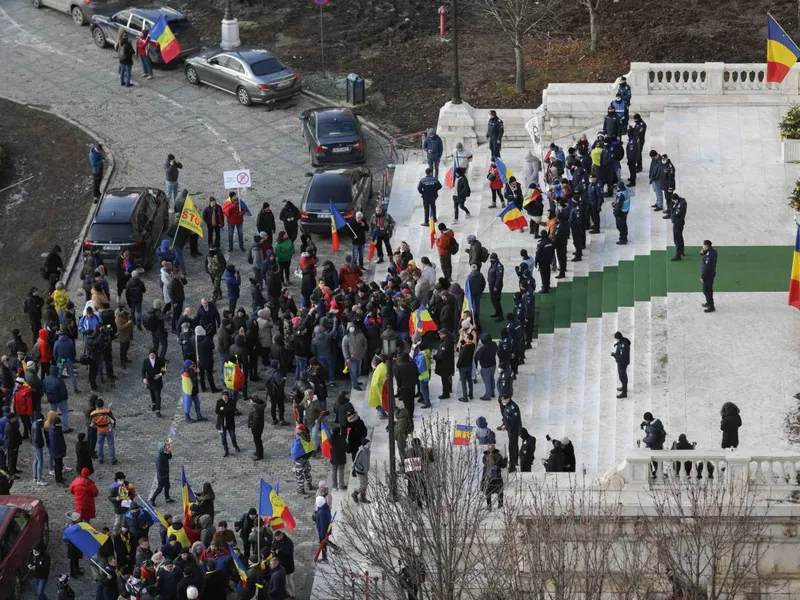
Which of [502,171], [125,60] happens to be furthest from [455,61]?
[125,60]

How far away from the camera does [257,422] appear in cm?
3231

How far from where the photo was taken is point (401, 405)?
111 feet

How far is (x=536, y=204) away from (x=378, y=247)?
351cm

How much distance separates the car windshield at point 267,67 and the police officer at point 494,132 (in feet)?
23.6

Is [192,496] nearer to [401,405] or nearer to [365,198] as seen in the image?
[401,405]

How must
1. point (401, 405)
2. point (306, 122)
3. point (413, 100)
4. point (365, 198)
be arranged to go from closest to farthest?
point (401, 405)
point (365, 198)
point (306, 122)
point (413, 100)

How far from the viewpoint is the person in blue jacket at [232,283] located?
37.1 m

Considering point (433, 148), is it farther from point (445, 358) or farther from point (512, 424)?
point (512, 424)

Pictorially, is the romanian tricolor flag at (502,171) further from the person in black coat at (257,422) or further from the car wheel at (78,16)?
the car wheel at (78,16)

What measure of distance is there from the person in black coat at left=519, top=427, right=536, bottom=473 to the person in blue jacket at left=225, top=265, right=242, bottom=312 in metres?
9.15

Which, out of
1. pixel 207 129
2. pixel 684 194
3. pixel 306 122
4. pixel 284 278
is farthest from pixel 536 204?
pixel 207 129

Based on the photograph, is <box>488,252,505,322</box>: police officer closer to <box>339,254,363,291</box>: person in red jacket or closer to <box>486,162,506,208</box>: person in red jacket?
<box>339,254,363,291</box>: person in red jacket

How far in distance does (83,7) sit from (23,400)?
22624 mm

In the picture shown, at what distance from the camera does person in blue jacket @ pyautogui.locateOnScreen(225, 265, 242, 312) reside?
122ft
